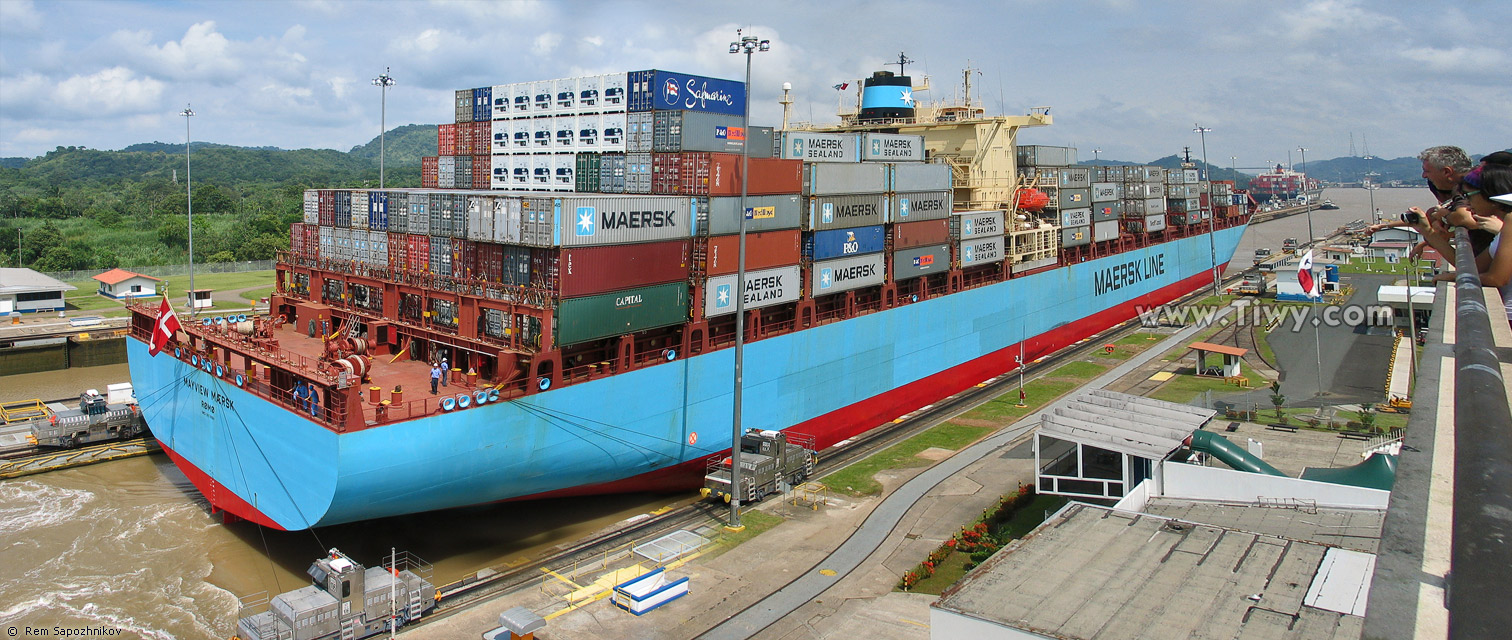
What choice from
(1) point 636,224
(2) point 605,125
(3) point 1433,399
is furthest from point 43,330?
(3) point 1433,399

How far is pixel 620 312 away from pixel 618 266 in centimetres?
134

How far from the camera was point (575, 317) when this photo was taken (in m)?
24.8

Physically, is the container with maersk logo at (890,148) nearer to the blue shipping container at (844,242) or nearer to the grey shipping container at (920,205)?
the grey shipping container at (920,205)

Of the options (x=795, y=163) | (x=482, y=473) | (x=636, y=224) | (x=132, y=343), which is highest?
(x=795, y=163)

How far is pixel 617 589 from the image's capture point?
2119 centimetres

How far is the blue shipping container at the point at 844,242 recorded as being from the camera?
33.3 m

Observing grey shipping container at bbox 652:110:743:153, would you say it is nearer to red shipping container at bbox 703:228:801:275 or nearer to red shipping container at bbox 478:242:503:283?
red shipping container at bbox 703:228:801:275

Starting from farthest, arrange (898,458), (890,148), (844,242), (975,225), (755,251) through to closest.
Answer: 1. (975,225)
2. (890,148)
3. (844,242)
4. (898,458)
5. (755,251)

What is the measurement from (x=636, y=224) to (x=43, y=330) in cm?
4824

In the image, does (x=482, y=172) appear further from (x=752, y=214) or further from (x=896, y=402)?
(x=896, y=402)

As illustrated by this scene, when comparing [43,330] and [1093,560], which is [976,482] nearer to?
[1093,560]

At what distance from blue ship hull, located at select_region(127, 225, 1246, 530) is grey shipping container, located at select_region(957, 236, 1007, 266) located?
1.84 metres

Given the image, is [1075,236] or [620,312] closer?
[620,312]

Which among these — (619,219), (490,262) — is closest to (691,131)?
(619,219)
